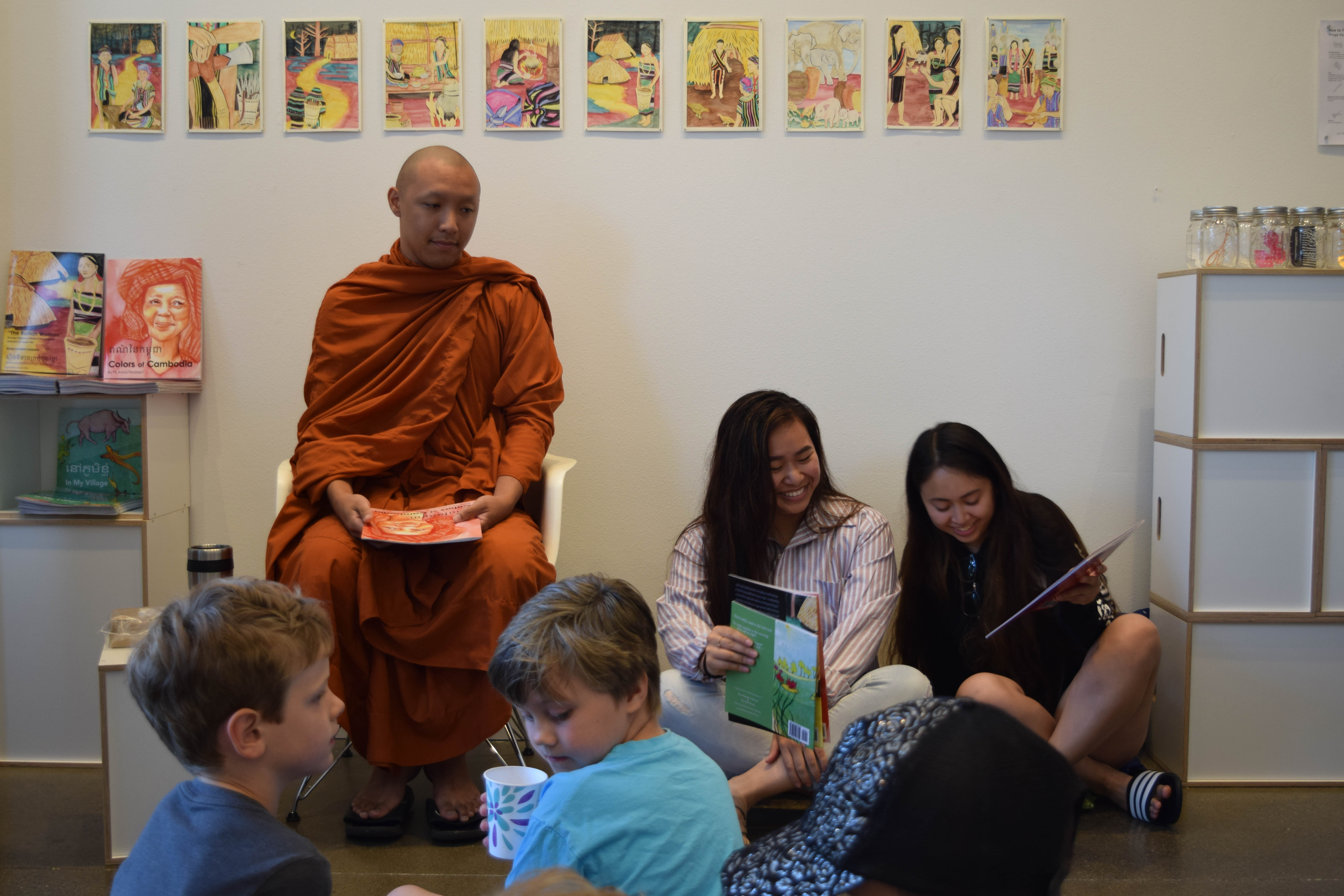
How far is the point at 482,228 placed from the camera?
3.02 m

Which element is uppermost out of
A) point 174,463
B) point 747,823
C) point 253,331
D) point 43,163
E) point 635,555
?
point 43,163

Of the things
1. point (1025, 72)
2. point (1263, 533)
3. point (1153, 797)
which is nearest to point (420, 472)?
point (1153, 797)

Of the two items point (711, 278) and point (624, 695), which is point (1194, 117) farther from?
point (624, 695)

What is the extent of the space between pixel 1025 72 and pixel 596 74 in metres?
1.17

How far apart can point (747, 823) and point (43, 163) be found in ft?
8.43

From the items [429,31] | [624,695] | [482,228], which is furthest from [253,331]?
[624,695]

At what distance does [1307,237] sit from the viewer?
2.68 metres

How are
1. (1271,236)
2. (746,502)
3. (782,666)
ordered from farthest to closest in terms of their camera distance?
(1271,236) < (746,502) < (782,666)

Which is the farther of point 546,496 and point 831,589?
point 546,496

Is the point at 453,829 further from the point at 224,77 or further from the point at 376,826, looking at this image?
the point at 224,77

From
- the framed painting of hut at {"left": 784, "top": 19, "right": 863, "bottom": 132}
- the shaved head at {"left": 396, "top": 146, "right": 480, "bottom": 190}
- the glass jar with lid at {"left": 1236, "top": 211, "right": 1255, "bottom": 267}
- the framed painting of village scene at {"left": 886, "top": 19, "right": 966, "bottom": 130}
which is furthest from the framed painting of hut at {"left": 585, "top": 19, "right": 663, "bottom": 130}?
the glass jar with lid at {"left": 1236, "top": 211, "right": 1255, "bottom": 267}

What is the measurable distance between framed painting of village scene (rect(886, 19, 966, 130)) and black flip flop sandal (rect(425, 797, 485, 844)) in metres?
2.08

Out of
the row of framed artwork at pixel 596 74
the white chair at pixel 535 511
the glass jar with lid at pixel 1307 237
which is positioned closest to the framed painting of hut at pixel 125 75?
the row of framed artwork at pixel 596 74

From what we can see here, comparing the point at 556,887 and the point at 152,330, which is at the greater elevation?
the point at 152,330
